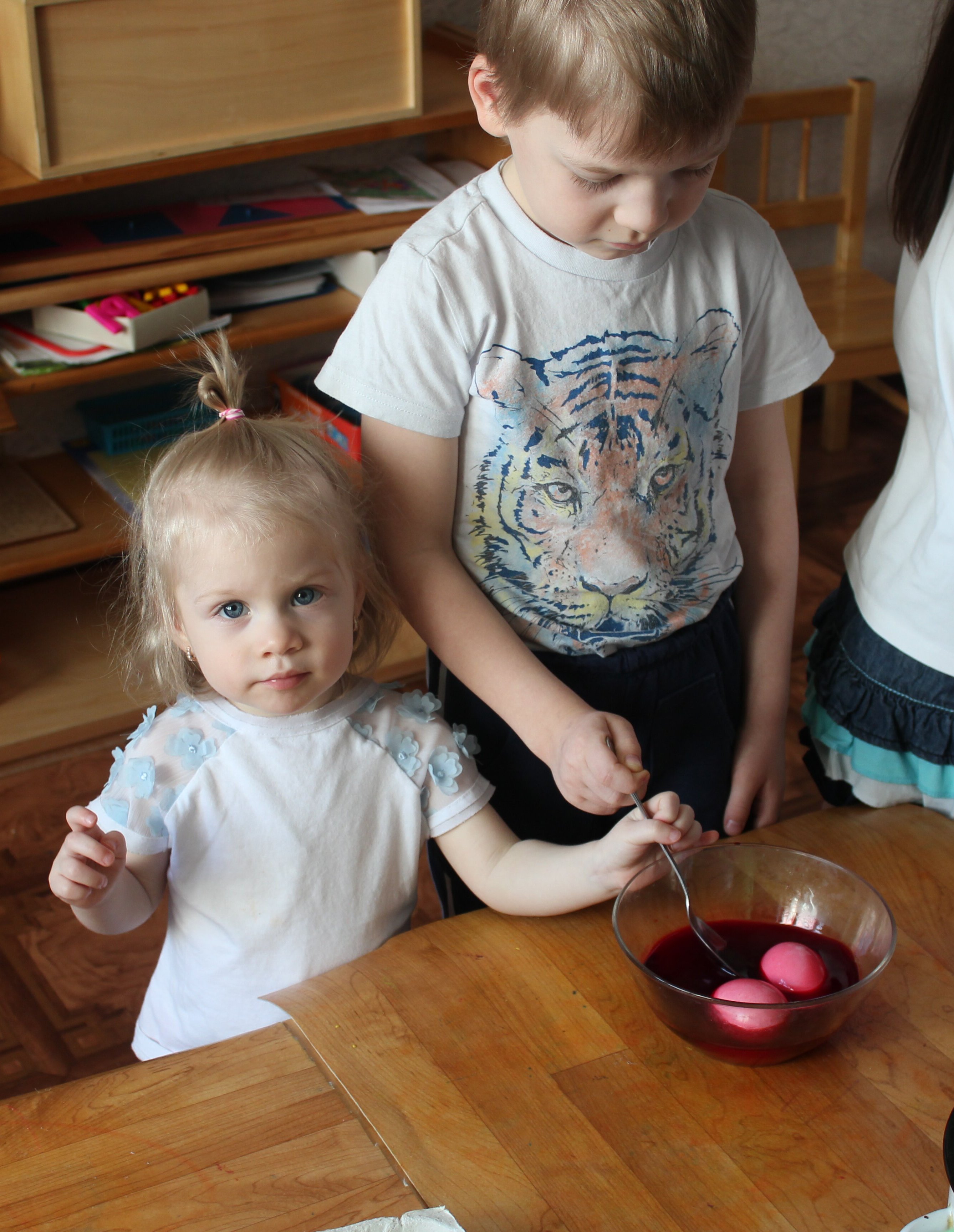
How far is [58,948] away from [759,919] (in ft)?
4.36

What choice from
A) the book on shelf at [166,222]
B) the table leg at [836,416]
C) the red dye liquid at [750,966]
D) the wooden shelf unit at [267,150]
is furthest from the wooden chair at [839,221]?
the red dye liquid at [750,966]

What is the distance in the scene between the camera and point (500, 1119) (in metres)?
0.72

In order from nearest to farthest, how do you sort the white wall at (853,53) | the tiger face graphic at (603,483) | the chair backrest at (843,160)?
the tiger face graphic at (603,483) < the chair backrest at (843,160) < the white wall at (853,53)

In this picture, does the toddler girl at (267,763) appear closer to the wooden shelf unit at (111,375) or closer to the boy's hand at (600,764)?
the boy's hand at (600,764)

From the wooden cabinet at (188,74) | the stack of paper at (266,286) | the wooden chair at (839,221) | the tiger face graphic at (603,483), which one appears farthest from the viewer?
the wooden chair at (839,221)

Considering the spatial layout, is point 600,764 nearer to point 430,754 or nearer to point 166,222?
point 430,754

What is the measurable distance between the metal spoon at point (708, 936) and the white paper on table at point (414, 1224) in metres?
0.24

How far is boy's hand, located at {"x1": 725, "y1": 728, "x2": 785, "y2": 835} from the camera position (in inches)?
43.6

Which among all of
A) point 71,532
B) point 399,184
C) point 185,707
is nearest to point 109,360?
point 71,532

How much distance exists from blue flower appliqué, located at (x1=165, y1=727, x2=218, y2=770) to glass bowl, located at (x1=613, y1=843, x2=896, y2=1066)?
0.34 metres

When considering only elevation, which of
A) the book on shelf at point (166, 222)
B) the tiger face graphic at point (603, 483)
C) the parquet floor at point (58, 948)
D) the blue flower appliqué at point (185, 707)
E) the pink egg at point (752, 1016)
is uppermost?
the tiger face graphic at point (603, 483)

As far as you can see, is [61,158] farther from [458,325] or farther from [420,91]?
[458,325]

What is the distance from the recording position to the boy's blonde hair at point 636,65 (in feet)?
2.52

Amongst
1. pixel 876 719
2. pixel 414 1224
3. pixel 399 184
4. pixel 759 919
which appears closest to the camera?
pixel 414 1224
